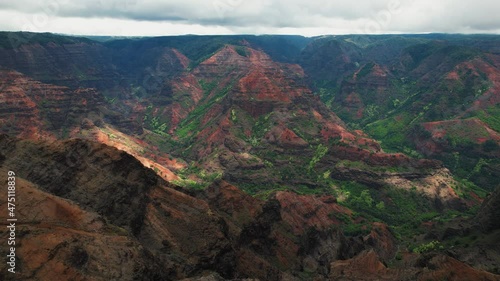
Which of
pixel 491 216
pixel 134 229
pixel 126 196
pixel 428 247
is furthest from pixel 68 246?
pixel 491 216

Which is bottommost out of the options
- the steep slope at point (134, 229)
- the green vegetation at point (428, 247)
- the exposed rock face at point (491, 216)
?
the green vegetation at point (428, 247)

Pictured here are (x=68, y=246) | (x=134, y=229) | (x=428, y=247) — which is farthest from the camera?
(x=428, y=247)

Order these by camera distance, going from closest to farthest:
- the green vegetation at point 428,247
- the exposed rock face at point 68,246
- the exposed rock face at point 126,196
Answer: the exposed rock face at point 68,246 < the exposed rock face at point 126,196 < the green vegetation at point 428,247

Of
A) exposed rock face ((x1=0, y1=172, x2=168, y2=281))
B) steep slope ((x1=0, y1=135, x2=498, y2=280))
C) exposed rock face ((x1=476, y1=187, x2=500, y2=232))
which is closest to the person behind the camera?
exposed rock face ((x1=0, y1=172, x2=168, y2=281))

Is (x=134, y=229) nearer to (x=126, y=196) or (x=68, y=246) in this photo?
(x=126, y=196)

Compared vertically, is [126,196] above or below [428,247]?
above

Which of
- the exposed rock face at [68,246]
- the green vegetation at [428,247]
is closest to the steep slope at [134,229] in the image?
the exposed rock face at [68,246]

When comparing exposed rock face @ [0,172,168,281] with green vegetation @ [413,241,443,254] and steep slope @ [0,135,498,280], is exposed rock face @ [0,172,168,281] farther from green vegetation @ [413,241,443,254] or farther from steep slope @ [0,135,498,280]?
green vegetation @ [413,241,443,254]

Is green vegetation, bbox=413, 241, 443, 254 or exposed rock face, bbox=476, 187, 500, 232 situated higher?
exposed rock face, bbox=476, 187, 500, 232

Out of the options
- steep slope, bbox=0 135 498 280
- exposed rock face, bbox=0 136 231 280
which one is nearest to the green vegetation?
steep slope, bbox=0 135 498 280

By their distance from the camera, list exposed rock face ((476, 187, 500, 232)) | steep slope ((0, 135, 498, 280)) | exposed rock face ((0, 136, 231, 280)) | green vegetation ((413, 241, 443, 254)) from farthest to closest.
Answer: green vegetation ((413, 241, 443, 254)), exposed rock face ((476, 187, 500, 232)), exposed rock face ((0, 136, 231, 280)), steep slope ((0, 135, 498, 280))

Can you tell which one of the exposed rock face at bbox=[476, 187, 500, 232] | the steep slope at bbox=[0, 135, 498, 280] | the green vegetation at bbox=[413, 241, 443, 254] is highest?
the steep slope at bbox=[0, 135, 498, 280]

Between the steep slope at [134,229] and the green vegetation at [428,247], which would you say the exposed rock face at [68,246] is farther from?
the green vegetation at [428,247]

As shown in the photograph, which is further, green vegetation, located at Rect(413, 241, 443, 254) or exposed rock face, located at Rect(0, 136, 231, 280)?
green vegetation, located at Rect(413, 241, 443, 254)
